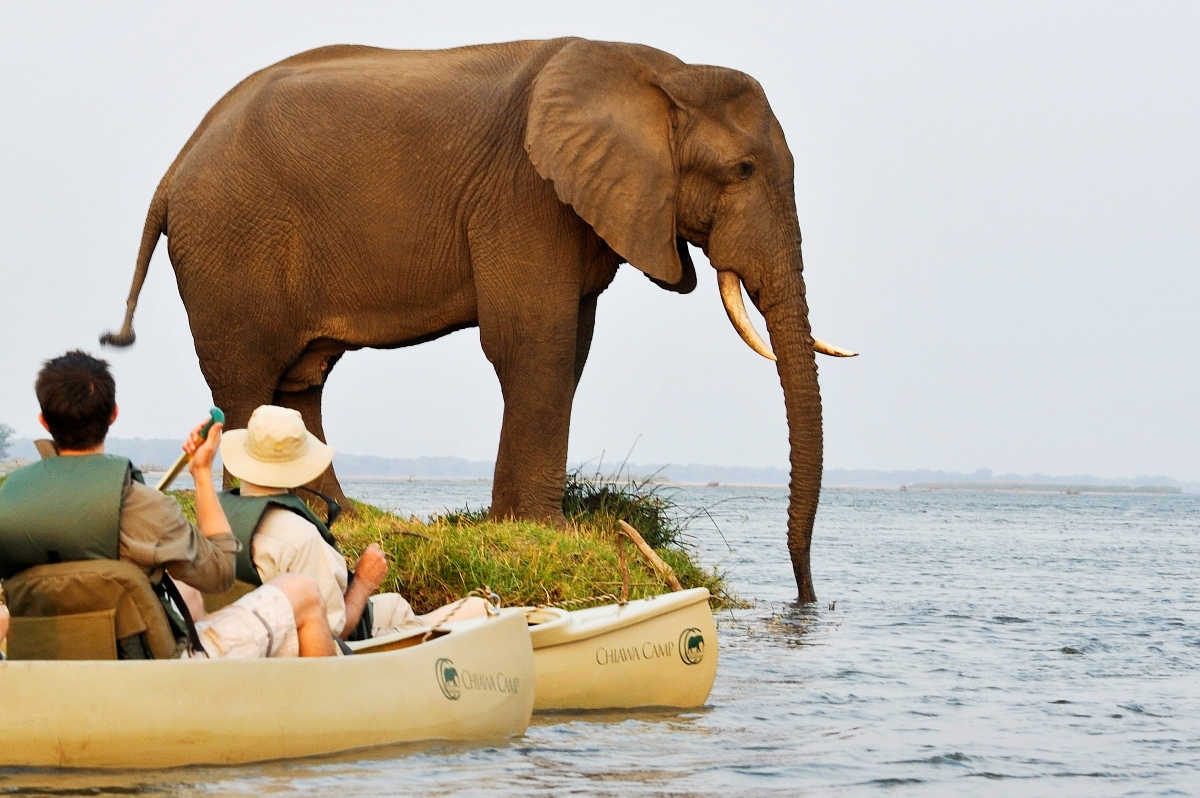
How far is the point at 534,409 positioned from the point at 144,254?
12.5ft

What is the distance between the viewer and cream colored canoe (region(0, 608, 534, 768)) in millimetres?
6430

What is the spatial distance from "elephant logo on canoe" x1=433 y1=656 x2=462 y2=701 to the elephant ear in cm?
486

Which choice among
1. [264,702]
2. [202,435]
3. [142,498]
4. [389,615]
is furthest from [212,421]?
[389,615]

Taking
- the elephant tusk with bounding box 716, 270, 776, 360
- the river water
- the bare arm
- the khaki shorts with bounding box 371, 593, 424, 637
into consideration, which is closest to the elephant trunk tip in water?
the elephant tusk with bounding box 716, 270, 776, 360

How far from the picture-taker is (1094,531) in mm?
44188

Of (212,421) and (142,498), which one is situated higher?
(212,421)

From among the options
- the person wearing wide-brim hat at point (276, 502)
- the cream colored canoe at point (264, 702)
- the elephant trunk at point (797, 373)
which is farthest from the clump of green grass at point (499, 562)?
the person wearing wide-brim hat at point (276, 502)

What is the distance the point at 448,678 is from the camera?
7.61 metres

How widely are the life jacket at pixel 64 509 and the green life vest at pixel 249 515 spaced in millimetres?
997

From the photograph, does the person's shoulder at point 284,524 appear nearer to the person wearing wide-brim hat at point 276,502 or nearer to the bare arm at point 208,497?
the person wearing wide-brim hat at point 276,502

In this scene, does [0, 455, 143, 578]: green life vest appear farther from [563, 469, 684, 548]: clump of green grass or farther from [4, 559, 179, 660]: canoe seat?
[563, 469, 684, 548]: clump of green grass

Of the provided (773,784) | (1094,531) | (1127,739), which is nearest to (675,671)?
(773,784)

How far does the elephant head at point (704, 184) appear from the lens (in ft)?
39.4

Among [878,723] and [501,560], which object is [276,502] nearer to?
[501,560]
